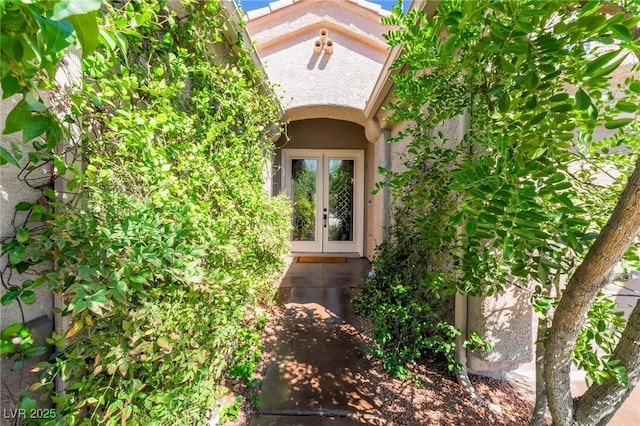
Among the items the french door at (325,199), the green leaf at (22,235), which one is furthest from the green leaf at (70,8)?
the french door at (325,199)

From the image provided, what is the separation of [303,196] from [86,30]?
26.0 feet

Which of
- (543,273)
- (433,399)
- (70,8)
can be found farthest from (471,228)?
(433,399)

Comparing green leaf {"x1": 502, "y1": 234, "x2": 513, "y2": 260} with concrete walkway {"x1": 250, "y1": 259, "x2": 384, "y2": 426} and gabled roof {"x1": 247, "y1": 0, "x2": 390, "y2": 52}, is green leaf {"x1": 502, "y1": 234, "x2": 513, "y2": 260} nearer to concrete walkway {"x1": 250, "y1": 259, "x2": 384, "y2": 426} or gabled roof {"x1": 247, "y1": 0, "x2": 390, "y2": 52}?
concrete walkway {"x1": 250, "y1": 259, "x2": 384, "y2": 426}

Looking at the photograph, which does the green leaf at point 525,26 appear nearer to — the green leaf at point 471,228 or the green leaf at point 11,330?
the green leaf at point 471,228

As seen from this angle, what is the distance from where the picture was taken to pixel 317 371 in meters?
3.04

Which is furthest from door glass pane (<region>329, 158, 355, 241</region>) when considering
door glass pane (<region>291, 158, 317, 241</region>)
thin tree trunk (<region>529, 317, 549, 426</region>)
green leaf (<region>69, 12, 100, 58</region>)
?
green leaf (<region>69, 12, 100, 58</region>)

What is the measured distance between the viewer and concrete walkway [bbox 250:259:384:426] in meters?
2.43

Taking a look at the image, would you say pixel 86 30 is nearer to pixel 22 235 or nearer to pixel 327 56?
pixel 22 235

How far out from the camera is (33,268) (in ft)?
4.20

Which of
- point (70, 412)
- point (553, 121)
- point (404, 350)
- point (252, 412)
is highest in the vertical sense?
point (553, 121)

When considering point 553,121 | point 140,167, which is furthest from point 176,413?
point 553,121

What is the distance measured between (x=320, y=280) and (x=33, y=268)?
17.1 feet

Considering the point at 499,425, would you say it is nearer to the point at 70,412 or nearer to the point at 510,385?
the point at 510,385

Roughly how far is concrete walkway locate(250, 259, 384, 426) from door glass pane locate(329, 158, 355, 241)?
3433 mm
